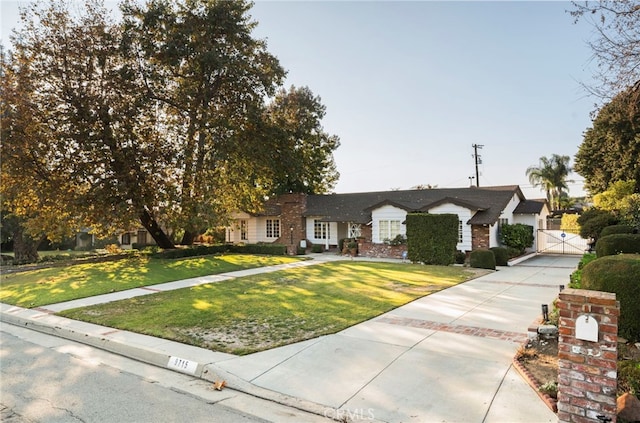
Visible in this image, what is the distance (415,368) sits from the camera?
5430mm

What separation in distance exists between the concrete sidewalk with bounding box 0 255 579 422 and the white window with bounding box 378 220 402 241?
47.3 ft

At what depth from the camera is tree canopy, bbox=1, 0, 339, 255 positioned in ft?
63.2

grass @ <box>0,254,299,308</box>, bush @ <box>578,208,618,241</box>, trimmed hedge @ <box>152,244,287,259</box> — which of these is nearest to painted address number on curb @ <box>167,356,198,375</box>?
grass @ <box>0,254,299,308</box>

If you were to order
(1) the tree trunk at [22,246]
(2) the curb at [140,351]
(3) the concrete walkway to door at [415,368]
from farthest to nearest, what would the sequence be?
(1) the tree trunk at [22,246] < (2) the curb at [140,351] < (3) the concrete walkway to door at [415,368]

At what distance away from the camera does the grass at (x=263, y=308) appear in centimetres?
732

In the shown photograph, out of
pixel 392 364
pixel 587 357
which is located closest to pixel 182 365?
pixel 392 364

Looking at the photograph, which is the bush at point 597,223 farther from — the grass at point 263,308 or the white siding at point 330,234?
the white siding at point 330,234

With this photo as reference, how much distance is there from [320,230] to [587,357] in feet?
82.9

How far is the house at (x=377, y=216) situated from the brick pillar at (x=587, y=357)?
17949mm

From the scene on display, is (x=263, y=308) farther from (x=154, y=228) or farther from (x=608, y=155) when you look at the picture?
(x=608, y=155)

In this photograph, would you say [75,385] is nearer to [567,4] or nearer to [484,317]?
[484,317]

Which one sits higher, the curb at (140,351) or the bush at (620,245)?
the bush at (620,245)

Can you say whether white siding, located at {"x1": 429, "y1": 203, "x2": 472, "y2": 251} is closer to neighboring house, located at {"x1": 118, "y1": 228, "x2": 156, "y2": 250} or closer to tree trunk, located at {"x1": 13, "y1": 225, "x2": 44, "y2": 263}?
tree trunk, located at {"x1": 13, "y1": 225, "x2": 44, "y2": 263}

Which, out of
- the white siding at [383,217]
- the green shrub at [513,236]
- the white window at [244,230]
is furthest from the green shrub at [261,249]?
the green shrub at [513,236]
